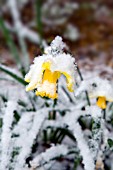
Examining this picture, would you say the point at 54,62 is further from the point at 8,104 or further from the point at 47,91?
the point at 8,104

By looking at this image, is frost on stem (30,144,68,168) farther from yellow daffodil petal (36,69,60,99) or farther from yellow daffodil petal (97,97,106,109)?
yellow daffodil petal (36,69,60,99)

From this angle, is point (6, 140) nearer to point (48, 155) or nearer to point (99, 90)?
point (48, 155)

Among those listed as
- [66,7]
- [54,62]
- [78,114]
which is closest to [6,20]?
[66,7]

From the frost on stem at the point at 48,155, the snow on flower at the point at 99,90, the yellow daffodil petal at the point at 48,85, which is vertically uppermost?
the snow on flower at the point at 99,90

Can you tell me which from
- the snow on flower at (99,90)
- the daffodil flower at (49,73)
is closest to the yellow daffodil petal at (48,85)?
the daffodil flower at (49,73)

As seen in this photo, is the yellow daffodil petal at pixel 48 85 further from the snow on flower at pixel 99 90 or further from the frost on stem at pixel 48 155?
the frost on stem at pixel 48 155
